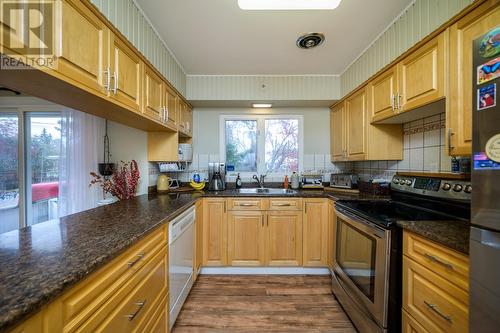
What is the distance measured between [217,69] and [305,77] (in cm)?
110

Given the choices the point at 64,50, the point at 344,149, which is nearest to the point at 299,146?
the point at 344,149

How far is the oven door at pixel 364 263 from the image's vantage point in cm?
129

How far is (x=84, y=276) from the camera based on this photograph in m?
0.67

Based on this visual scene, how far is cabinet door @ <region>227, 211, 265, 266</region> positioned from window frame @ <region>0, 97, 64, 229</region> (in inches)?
Answer: 94.2

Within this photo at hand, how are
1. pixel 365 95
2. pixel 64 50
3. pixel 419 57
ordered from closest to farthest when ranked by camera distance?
pixel 64 50, pixel 419 57, pixel 365 95

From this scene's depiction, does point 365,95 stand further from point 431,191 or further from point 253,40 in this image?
point 253,40

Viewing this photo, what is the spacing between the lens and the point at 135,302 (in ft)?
3.29

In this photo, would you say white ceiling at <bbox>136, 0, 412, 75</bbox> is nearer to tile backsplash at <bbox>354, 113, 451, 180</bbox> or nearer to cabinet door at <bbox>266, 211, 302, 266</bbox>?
tile backsplash at <bbox>354, 113, 451, 180</bbox>

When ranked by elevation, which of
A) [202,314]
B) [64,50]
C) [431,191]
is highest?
[64,50]

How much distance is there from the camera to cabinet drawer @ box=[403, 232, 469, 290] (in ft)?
2.96

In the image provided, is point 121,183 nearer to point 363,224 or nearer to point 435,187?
point 363,224

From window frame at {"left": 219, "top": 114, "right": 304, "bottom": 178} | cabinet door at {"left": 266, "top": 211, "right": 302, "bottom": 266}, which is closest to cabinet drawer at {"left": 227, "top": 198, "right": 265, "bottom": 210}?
cabinet door at {"left": 266, "top": 211, "right": 302, "bottom": 266}

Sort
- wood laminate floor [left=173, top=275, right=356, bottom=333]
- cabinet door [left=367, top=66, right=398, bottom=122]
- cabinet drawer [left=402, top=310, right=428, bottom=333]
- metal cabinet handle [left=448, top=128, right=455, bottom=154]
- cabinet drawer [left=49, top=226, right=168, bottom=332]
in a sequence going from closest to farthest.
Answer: cabinet drawer [left=49, top=226, right=168, bottom=332], cabinet drawer [left=402, top=310, right=428, bottom=333], metal cabinet handle [left=448, top=128, right=455, bottom=154], wood laminate floor [left=173, top=275, right=356, bottom=333], cabinet door [left=367, top=66, right=398, bottom=122]

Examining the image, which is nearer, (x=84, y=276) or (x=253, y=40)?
(x=84, y=276)
